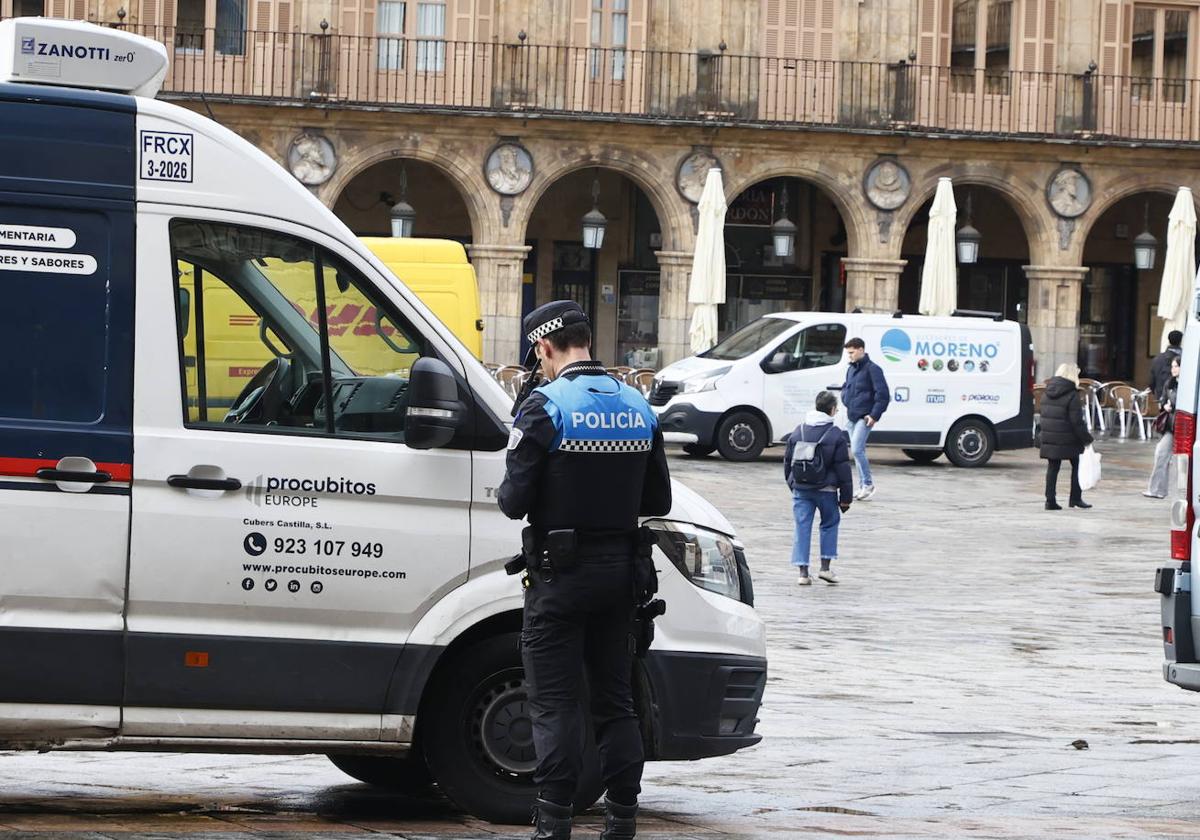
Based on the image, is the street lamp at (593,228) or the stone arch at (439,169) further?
the street lamp at (593,228)

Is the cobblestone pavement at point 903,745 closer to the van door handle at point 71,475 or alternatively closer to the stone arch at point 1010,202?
the van door handle at point 71,475

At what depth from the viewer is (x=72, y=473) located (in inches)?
248

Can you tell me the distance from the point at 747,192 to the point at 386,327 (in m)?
32.0

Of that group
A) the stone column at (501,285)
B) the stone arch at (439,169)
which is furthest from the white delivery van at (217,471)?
the stone column at (501,285)

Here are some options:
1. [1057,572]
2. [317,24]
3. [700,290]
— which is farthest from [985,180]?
[1057,572]

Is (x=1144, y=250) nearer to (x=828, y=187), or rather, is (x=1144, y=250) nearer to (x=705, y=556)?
(x=828, y=187)

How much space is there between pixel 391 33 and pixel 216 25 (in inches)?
112

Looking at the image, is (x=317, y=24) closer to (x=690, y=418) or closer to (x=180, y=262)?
(x=690, y=418)

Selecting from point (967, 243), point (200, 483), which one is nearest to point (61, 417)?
point (200, 483)

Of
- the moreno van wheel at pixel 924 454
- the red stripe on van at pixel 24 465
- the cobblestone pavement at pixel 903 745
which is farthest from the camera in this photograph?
the moreno van wheel at pixel 924 454

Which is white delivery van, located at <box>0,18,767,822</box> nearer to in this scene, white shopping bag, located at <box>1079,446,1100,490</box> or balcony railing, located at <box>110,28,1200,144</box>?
white shopping bag, located at <box>1079,446,1100,490</box>

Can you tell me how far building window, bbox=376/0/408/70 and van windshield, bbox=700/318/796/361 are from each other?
1042 cm

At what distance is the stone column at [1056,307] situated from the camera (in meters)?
37.2

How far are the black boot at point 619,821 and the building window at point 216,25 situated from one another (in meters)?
30.0
